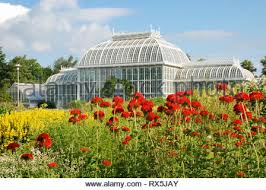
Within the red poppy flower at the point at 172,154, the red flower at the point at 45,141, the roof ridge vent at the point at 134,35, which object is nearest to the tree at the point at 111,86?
the roof ridge vent at the point at 134,35

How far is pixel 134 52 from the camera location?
4069 cm

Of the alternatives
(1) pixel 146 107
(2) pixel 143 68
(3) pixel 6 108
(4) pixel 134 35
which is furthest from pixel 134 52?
(1) pixel 146 107

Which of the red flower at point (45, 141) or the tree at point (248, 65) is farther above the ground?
the tree at point (248, 65)

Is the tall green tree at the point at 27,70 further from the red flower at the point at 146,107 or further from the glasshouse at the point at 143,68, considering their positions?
the red flower at the point at 146,107

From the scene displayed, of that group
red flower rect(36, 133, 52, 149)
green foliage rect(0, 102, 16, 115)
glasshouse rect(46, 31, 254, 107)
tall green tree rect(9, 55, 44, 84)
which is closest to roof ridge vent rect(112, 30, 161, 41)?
glasshouse rect(46, 31, 254, 107)

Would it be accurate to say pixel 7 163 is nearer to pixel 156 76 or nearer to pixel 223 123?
pixel 223 123

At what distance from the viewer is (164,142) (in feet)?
17.4

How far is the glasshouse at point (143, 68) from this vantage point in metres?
39.0

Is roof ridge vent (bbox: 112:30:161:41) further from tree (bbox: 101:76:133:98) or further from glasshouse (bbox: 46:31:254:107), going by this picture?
tree (bbox: 101:76:133:98)

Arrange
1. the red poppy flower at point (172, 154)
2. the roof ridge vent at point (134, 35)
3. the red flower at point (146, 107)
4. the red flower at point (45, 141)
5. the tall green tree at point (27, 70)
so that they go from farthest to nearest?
the tall green tree at point (27, 70) → the roof ridge vent at point (134, 35) → the red flower at point (146, 107) → the red poppy flower at point (172, 154) → the red flower at point (45, 141)

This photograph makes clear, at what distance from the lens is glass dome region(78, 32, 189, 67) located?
131ft

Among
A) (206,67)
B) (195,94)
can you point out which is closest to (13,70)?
(206,67)

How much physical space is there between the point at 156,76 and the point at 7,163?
1292 inches

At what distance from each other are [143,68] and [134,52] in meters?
1.96
